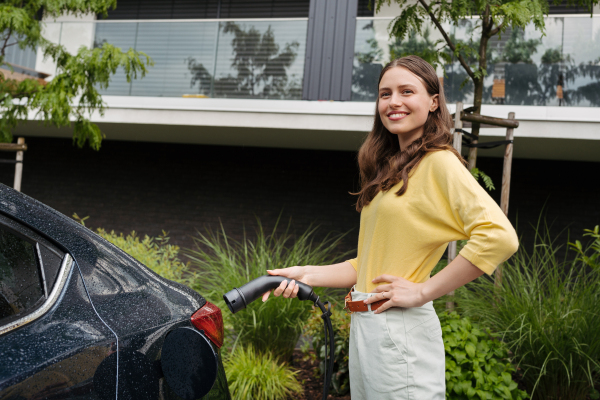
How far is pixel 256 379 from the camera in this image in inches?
144

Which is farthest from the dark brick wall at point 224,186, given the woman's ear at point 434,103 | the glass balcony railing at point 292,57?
the woman's ear at point 434,103

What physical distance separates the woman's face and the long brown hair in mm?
24

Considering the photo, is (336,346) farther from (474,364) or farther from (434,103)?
(434,103)

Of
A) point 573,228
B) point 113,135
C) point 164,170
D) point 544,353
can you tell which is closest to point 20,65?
point 113,135

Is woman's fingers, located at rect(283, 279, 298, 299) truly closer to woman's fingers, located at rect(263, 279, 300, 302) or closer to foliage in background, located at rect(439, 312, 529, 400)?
woman's fingers, located at rect(263, 279, 300, 302)

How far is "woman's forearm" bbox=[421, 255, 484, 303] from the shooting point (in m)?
1.31

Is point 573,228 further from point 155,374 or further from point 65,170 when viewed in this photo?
point 65,170

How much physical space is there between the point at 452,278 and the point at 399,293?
15cm

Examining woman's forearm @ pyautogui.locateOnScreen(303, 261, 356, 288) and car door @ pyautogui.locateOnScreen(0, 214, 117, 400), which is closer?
car door @ pyautogui.locateOnScreen(0, 214, 117, 400)

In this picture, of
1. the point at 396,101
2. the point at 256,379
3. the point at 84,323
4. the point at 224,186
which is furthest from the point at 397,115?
the point at 224,186

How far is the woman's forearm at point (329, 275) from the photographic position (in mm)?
1744

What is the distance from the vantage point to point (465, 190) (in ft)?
4.29

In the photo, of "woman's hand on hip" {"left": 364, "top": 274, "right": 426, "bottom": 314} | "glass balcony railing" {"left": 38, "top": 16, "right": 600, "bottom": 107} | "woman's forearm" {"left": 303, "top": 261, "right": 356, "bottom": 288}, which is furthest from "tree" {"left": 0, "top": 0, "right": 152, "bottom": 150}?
"woman's hand on hip" {"left": 364, "top": 274, "right": 426, "bottom": 314}

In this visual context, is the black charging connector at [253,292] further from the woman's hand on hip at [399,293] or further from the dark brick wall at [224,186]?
the dark brick wall at [224,186]
